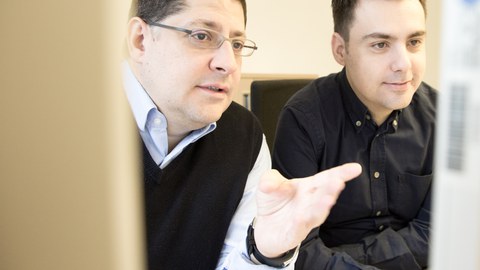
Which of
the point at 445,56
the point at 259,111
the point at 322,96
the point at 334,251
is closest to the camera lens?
the point at 445,56

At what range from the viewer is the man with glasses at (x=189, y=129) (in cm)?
92

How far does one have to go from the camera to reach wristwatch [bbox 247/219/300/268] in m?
0.82

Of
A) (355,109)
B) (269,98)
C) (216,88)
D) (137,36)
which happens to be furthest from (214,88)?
(269,98)

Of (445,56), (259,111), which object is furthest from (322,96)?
(445,56)

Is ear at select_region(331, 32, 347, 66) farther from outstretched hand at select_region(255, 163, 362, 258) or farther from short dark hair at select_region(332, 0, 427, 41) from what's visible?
outstretched hand at select_region(255, 163, 362, 258)

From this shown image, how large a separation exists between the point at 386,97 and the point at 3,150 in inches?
43.2

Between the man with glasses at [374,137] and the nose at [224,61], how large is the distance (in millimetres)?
320

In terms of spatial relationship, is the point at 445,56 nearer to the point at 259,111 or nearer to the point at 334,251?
the point at 334,251

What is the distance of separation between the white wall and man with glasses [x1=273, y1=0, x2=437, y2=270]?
147cm

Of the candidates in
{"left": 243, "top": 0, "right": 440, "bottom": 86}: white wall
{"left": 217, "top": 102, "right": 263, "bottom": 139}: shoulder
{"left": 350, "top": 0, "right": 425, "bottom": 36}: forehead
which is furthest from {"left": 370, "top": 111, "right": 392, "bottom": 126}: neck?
{"left": 243, "top": 0, "right": 440, "bottom": 86}: white wall

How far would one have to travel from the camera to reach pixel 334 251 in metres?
1.08

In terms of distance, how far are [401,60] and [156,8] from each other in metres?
0.65

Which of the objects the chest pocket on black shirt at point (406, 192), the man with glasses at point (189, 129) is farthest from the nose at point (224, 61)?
the chest pocket on black shirt at point (406, 192)

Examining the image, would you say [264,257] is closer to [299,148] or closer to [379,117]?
[299,148]
